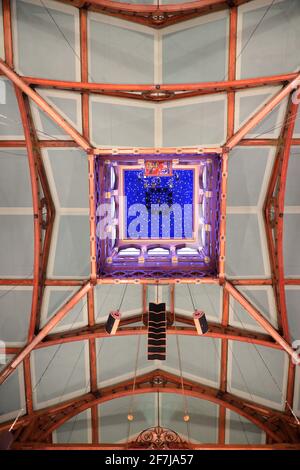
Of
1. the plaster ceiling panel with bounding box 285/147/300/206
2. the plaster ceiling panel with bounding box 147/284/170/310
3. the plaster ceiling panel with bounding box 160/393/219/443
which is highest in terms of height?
the plaster ceiling panel with bounding box 285/147/300/206

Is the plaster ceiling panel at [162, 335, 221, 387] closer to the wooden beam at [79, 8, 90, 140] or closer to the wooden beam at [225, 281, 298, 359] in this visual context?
the wooden beam at [225, 281, 298, 359]

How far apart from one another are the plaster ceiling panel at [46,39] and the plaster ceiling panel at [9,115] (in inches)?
24.7

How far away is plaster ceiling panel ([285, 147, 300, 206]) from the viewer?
394 inches

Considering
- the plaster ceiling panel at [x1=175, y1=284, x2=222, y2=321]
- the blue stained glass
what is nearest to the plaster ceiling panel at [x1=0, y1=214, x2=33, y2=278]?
the blue stained glass

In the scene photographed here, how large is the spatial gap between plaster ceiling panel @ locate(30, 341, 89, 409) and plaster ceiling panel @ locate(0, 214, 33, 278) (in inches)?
106

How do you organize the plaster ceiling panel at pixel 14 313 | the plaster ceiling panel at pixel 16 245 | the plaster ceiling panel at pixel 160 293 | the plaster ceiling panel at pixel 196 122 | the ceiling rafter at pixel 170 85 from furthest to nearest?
the plaster ceiling panel at pixel 160 293
the plaster ceiling panel at pixel 14 313
the plaster ceiling panel at pixel 16 245
the plaster ceiling panel at pixel 196 122
the ceiling rafter at pixel 170 85

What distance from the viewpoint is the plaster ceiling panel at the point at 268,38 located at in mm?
8844

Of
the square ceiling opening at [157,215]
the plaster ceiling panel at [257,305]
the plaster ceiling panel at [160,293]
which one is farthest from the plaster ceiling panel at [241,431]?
the square ceiling opening at [157,215]

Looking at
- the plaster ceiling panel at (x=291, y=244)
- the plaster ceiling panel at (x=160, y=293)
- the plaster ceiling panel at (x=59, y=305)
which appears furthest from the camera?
the plaster ceiling panel at (x=160, y=293)

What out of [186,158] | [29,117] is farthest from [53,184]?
[186,158]

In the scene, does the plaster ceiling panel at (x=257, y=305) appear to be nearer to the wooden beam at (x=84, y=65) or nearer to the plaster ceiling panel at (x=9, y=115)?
the wooden beam at (x=84, y=65)

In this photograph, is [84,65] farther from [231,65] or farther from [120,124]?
[231,65]

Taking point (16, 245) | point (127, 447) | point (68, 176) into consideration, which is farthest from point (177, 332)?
point (68, 176)
